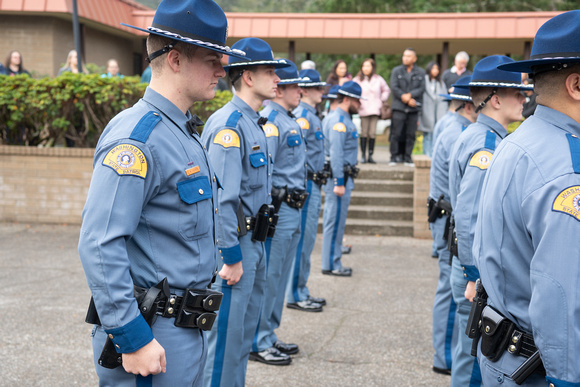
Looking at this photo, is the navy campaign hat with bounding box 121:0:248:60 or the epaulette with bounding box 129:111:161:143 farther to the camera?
the navy campaign hat with bounding box 121:0:248:60

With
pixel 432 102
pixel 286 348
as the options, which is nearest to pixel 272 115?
pixel 286 348

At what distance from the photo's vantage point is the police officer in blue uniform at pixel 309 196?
6.62 meters

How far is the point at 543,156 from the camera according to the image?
209 centimetres

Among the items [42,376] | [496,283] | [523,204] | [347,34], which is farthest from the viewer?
[347,34]

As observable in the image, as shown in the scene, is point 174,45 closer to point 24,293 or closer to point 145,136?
point 145,136

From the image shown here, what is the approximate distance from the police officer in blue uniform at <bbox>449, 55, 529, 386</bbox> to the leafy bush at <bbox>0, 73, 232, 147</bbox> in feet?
23.3

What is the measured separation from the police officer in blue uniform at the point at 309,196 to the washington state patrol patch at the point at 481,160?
111 inches

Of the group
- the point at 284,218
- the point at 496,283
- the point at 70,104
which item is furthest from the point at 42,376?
the point at 70,104

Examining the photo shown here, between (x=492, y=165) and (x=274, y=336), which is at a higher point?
(x=492, y=165)

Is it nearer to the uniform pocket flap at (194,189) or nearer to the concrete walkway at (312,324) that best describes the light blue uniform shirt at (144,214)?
the uniform pocket flap at (194,189)

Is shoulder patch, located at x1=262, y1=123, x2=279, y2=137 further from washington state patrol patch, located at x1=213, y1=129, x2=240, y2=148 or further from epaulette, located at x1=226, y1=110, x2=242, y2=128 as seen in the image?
washington state patrol patch, located at x1=213, y1=129, x2=240, y2=148

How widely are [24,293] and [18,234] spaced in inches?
127

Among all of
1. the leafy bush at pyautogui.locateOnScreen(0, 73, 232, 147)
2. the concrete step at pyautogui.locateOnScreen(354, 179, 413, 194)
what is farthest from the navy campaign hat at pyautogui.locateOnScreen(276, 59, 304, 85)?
the concrete step at pyautogui.locateOnScreen(354, 179, 413, 194)

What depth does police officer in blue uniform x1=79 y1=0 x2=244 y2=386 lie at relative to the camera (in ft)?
6.88
